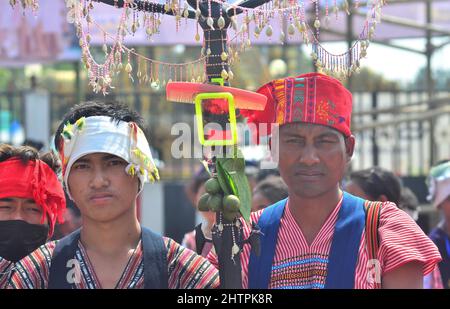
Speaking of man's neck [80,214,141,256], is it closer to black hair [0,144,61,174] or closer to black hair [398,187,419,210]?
black hair [0,144,61,174]

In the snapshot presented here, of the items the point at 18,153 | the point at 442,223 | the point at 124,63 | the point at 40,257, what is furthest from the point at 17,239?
the point at 442,223

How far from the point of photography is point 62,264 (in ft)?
10.1

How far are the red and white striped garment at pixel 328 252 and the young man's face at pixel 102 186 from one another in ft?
1.32

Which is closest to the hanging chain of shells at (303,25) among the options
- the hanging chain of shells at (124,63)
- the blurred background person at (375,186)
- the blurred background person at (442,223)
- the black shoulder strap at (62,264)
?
the hanging chain of shells at (124,63)

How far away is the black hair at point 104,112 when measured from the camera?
3.25 m

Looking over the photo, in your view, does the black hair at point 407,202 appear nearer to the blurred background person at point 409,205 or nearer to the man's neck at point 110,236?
the blurred background person at point 409,205

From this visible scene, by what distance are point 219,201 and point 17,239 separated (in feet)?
3.98

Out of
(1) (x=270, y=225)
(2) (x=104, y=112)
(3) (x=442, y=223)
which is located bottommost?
(3) (x=442, y=223)

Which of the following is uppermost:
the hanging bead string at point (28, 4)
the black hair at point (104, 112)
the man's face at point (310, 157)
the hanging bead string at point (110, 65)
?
the hanging bead string at point (28, 4)

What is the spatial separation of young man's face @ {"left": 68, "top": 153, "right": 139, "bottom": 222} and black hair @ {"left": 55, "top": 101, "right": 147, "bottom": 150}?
18cm

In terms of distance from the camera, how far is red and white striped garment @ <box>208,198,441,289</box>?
3.08 metres

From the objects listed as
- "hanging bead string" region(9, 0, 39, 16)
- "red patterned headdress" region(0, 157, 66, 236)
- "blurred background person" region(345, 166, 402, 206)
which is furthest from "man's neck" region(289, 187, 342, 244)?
"blurred background person" region(345, 166, 402, 206)

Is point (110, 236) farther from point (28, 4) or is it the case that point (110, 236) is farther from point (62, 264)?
point (28, 4)
